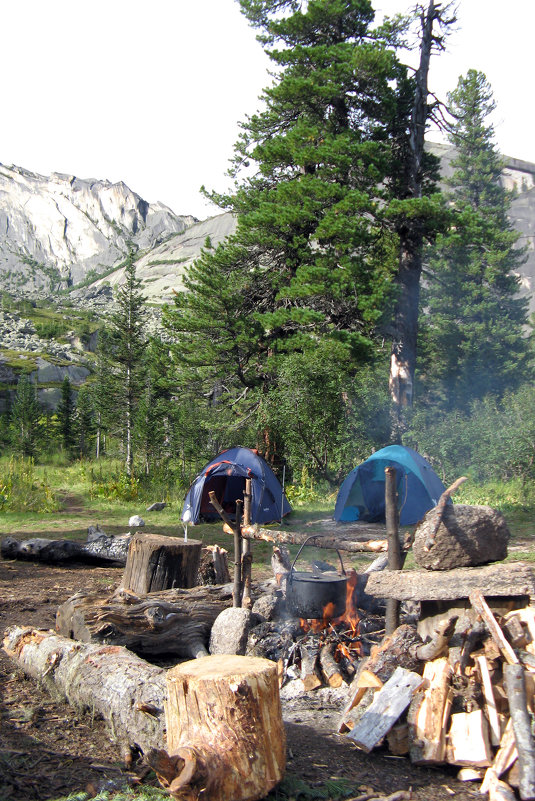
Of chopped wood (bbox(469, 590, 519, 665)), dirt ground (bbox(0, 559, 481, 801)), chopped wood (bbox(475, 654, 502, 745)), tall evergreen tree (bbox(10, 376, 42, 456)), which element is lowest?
dirt ground (bbox(0, 559, 481, 801))

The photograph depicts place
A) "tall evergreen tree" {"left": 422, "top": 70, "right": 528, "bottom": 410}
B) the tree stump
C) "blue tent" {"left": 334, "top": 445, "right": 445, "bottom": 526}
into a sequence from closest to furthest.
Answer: the tree stump
"blue tent" {"left": 334, "top": 445, "right": 445, "bottom": 526}
"tall evergreen tree" {"left": 422, "top": 70, "right": 528, "bottom": 410}

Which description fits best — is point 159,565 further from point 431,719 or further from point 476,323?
point 476,323

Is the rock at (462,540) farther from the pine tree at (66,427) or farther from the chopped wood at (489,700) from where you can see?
the pine tree at (66,427)

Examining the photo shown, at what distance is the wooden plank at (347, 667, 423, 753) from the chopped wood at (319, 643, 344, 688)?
31.8 inches

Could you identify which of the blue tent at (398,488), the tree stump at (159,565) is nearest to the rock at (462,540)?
the tree stump at (159,565)

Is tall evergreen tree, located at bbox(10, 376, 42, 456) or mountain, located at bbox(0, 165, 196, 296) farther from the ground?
mountain, located at bbox(0, 165, 196, 296)

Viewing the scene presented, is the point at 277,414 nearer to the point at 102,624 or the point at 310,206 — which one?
the point at 310,206

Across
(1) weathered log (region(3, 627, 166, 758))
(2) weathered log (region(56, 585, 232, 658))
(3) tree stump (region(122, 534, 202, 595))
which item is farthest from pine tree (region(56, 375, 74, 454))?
(1) weathered log (region(3, 627, 166, 758))

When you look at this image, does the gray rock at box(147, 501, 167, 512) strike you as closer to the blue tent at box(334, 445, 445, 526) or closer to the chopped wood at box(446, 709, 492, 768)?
the blue tent at box(334, 445, 445, 526)

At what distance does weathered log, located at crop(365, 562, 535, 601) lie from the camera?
369cm

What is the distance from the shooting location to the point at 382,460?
37.0 feet

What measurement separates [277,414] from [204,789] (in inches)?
493

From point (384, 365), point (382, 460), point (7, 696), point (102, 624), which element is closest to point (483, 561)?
point (102, 624)

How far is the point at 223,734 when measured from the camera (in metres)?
2.77
